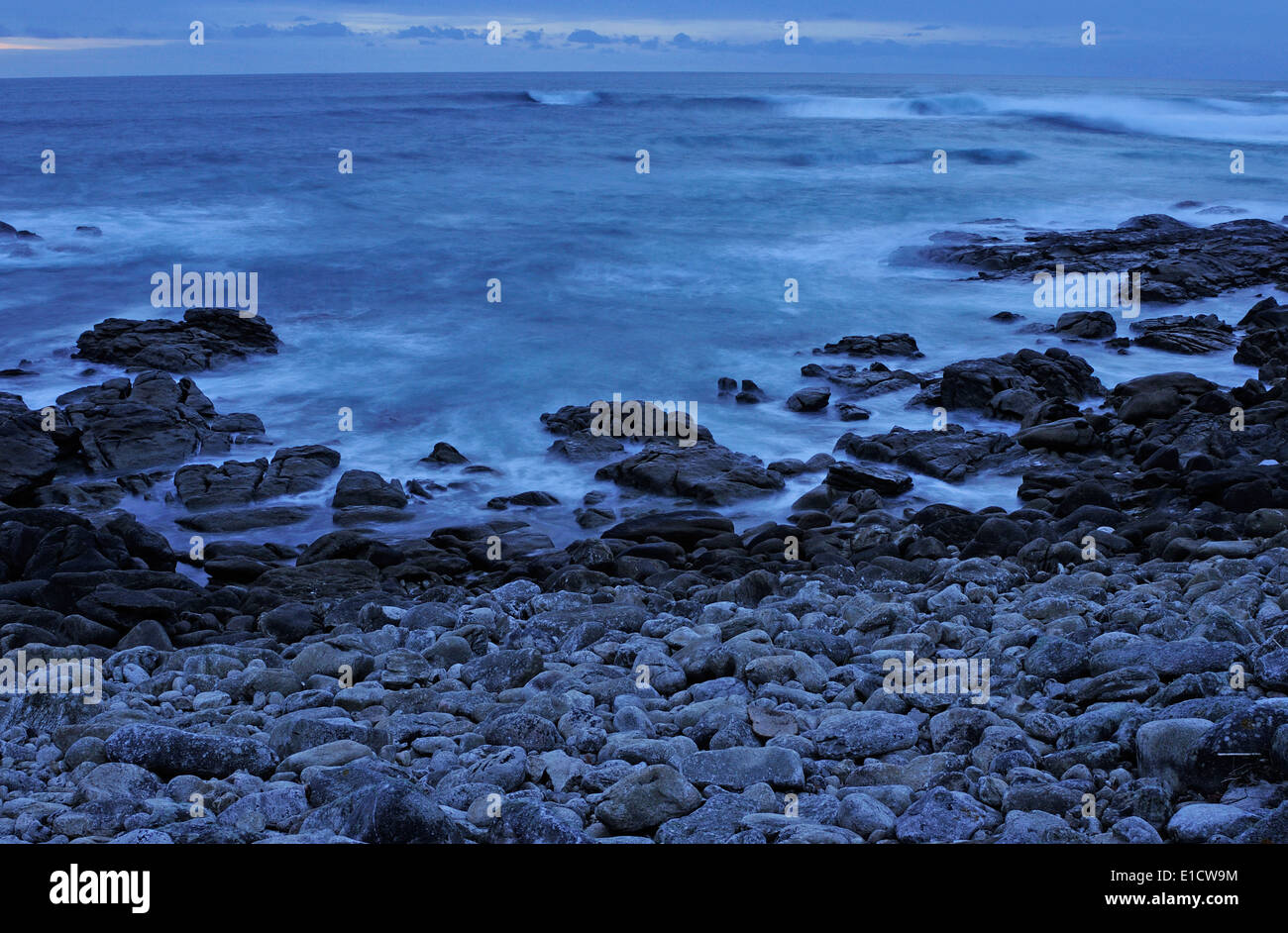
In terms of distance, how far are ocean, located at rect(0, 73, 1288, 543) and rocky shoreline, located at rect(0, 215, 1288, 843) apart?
51 cm

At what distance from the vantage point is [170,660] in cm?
548

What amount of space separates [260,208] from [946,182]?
56.4 ft

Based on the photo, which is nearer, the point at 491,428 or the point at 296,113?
the point at 491,428

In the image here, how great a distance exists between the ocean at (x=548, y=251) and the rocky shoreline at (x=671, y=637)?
1.66 ft

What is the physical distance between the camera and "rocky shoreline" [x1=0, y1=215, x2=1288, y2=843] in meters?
3.56

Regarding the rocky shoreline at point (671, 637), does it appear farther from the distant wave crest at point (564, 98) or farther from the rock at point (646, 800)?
the distant wave crest at point (564, 98)

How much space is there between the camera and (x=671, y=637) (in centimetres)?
542

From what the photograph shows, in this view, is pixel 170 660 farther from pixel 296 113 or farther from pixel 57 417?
pixel 296 113

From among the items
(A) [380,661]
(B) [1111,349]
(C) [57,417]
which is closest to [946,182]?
→ (B) [1111,349]

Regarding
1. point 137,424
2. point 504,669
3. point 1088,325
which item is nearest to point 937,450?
point 1088,325

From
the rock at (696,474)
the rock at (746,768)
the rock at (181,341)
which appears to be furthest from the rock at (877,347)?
the rock at (746,768)

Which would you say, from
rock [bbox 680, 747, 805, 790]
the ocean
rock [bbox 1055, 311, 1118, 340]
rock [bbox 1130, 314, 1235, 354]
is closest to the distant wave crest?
the ocean

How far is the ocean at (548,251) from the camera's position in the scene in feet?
39.0

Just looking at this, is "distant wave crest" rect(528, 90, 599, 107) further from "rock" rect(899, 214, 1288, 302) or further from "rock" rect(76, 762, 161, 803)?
"rock" rect(76, 762, 161, 803)
